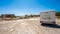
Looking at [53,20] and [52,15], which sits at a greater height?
[52,15]

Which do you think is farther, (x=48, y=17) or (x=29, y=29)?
(x=48, y=17)

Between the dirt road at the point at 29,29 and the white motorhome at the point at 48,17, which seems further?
the white motorhome at the point at 48,17

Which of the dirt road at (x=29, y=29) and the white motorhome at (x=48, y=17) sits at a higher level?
the white motorhome at (x=48, y=17)

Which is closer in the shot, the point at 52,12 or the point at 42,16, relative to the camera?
the point at 52,12

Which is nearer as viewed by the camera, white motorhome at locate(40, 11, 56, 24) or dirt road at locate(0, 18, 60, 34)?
dirt road at locate(0, 18, 60, 34)

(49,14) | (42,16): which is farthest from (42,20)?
(49,14)

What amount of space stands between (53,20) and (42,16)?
2364mm

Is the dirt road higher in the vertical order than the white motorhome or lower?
lower

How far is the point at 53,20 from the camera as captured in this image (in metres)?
13.3

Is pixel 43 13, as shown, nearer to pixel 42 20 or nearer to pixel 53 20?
pixel 42 20

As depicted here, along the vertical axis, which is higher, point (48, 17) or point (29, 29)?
point (48, 17)

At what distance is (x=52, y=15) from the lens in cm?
1348

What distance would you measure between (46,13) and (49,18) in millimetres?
1151

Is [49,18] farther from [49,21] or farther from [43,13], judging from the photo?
[43,13]
